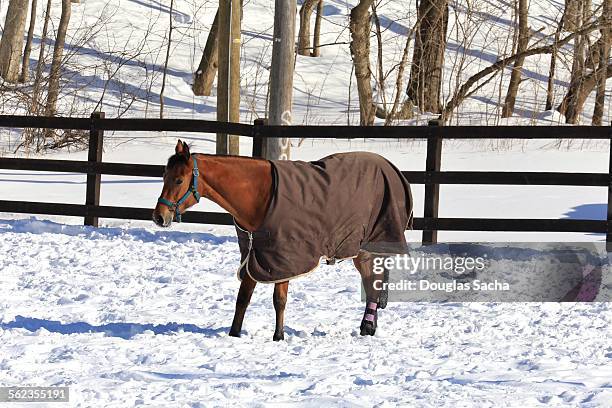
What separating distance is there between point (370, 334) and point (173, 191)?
1526mm

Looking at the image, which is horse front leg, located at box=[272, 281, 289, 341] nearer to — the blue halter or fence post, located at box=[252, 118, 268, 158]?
the blue halter

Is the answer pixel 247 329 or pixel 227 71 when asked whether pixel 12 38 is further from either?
pixel 247 329

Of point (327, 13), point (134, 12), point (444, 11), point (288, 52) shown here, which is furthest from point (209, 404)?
point (327, 13)

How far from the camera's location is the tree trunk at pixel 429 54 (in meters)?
20.7

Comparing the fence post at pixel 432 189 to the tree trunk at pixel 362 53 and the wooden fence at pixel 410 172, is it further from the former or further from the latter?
the tree trunk at pixel 362 53

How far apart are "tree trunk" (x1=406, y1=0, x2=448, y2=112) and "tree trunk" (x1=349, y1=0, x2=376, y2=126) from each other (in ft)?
3.68

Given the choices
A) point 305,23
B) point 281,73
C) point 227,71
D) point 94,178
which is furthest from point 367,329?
point 305,23

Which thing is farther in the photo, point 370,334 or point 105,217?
point 105,217

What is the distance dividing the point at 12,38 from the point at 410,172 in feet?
56.4

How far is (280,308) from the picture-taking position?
6.37 m

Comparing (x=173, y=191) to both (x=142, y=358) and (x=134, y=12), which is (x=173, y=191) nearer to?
(x=142, y=358)

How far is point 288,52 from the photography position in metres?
10.6

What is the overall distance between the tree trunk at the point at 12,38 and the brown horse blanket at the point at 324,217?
64.7 feet

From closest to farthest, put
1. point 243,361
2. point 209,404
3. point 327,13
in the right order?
1. point 209,404
2. point 243,361
3. point 327,13
